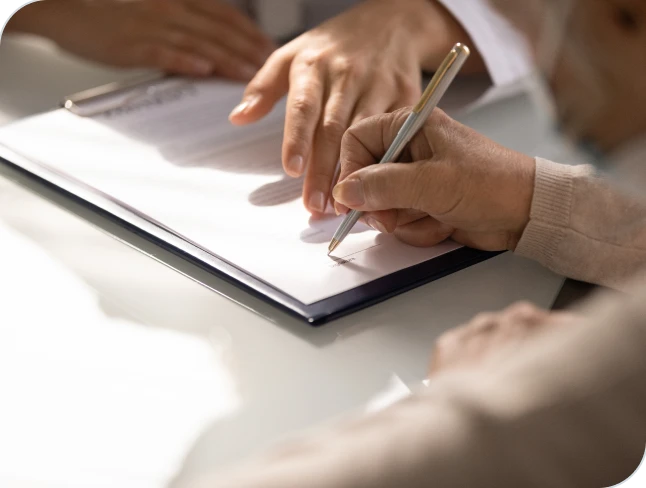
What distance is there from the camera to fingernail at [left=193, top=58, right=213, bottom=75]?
3.45 feet

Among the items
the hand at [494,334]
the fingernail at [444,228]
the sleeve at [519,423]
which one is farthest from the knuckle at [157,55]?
the sleeve at [519,423]

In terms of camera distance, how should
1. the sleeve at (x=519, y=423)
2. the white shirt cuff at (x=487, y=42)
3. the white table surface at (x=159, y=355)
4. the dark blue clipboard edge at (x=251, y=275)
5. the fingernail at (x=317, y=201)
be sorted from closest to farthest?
the sleeve at (x=519, y=423) < the white table surface at (x=159, y=355) < the dark blue clipboard edge at (x=251, y=275) < the fingernail at (x=317, y=201) < the white shirt cuff at (x=487, y=42)

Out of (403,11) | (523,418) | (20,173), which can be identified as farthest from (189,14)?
(523,418)

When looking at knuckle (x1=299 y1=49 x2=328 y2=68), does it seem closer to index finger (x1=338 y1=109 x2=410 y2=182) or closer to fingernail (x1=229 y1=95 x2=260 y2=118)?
fingernail (x1=229 y1=95 x2=260 y2=118)

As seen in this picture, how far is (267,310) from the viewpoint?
2.06ft

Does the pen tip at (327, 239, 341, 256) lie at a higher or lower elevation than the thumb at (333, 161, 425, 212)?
lower

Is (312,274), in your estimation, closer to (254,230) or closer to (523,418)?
(254,230)

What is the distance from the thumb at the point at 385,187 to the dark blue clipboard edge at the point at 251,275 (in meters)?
0.06

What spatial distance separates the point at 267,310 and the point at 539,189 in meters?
0.25

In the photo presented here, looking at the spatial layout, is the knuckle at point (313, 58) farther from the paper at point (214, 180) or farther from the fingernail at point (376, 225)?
the fingernail at point (376, 225)

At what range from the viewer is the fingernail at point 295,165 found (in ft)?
2.61

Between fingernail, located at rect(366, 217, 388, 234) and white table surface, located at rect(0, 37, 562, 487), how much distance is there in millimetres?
77

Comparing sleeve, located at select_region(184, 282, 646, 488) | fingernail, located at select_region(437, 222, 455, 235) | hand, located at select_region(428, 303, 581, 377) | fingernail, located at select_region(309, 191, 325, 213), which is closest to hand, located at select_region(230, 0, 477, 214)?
fingernail, located at select_region(309, 191, 325, 213)

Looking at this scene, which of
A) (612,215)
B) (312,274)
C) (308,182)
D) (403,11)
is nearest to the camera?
(612,215)
